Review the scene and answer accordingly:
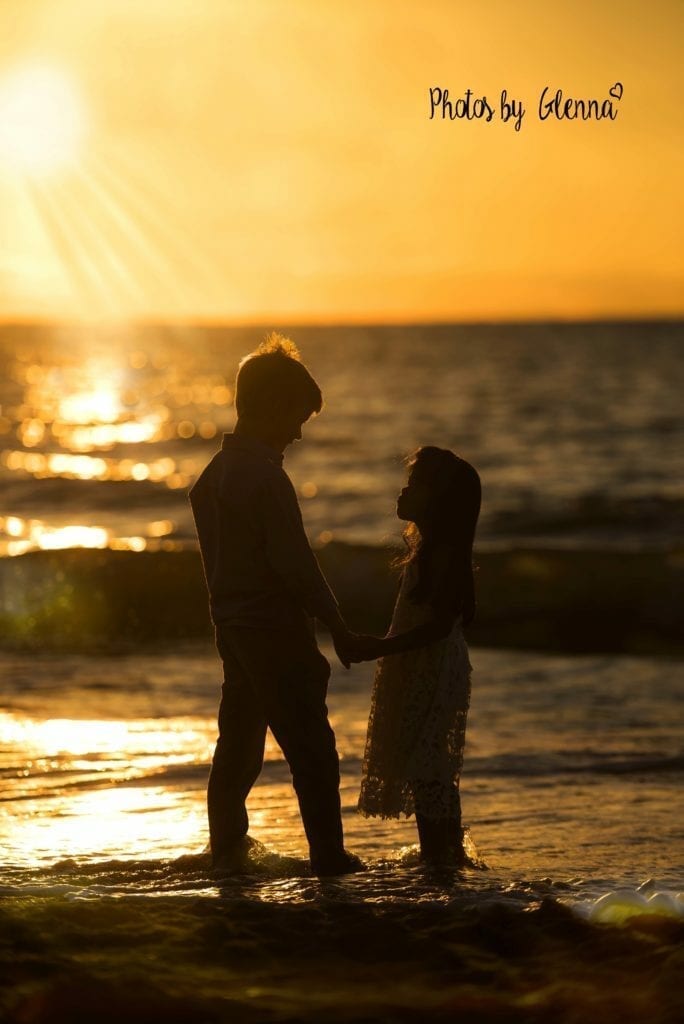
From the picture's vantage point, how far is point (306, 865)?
218 inches

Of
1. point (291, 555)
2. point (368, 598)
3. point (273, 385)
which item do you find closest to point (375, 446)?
point (368, 598)

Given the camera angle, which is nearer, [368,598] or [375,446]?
[368,598]

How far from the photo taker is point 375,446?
43594mm

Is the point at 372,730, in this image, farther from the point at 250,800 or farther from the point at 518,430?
the point at 518,430

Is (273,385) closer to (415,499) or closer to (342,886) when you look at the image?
(415,499)

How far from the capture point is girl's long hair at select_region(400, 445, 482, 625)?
5.06 meters

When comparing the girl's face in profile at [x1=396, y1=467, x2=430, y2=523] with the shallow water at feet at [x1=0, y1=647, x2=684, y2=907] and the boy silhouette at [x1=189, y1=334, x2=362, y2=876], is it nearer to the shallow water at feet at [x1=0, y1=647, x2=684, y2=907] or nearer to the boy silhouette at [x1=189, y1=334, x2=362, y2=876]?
the boy silhouette at [x1=189, y1=334, x2=362, y2=876]

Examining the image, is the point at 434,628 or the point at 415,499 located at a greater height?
the point at 415,499

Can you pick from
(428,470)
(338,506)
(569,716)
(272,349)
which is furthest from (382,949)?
(338,506)

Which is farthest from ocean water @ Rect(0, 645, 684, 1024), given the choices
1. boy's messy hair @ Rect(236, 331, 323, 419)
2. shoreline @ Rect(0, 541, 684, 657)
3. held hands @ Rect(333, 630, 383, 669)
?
shoreline @ Rect(0, 541, 684, 657)

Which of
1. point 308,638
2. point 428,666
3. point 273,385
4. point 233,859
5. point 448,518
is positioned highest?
point 273,385

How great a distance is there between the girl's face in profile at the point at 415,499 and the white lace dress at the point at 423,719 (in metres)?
0.21

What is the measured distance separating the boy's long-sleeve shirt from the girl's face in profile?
16.5 inches

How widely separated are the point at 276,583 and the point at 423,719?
77cm
